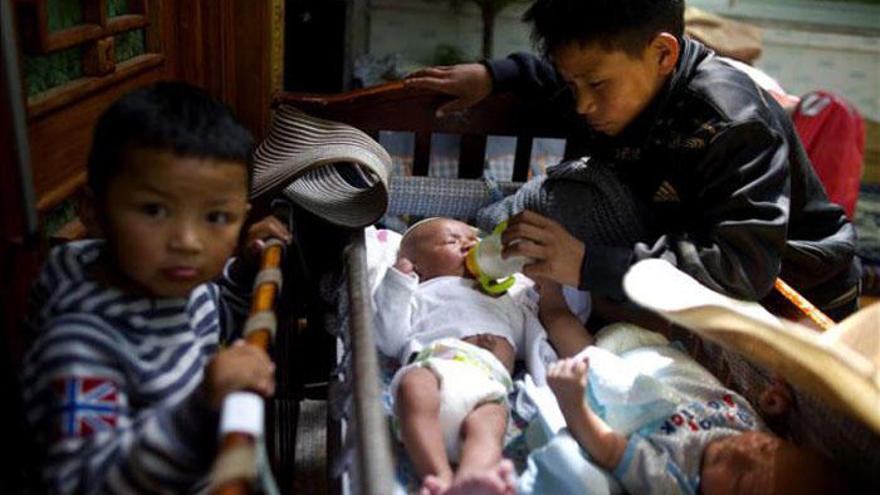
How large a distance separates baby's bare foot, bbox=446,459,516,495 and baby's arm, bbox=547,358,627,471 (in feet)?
0.47

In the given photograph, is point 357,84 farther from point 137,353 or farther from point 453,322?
point 137,353

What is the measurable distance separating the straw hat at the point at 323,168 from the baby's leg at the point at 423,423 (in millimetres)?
325

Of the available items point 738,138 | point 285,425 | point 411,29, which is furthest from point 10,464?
point 411,29

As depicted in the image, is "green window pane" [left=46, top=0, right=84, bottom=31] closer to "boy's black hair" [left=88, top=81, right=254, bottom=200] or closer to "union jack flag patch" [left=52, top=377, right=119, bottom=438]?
"boy's black hair" [left=88, top=81, right=254, bottom=200]

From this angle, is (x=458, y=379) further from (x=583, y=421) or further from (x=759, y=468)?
(x=759, y=468)

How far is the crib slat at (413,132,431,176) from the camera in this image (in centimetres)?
163

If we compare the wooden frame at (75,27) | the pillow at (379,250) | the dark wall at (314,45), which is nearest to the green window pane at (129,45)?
the wooden frame at (75,27)

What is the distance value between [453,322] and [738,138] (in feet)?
1.77

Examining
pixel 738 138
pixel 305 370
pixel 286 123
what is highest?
pixel 738 138

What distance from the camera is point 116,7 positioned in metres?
1.18

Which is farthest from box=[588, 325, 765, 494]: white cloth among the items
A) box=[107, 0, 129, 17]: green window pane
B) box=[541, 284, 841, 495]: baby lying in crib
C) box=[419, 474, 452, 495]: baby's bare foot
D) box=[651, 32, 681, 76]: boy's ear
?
box=[107, 0, 129, 17]: green window pane

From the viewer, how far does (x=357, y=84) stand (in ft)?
10.2

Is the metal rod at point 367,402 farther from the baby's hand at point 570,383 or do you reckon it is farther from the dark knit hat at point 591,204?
the dark knit hat at point 591,204

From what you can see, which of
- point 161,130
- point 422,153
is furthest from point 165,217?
point 422,153
